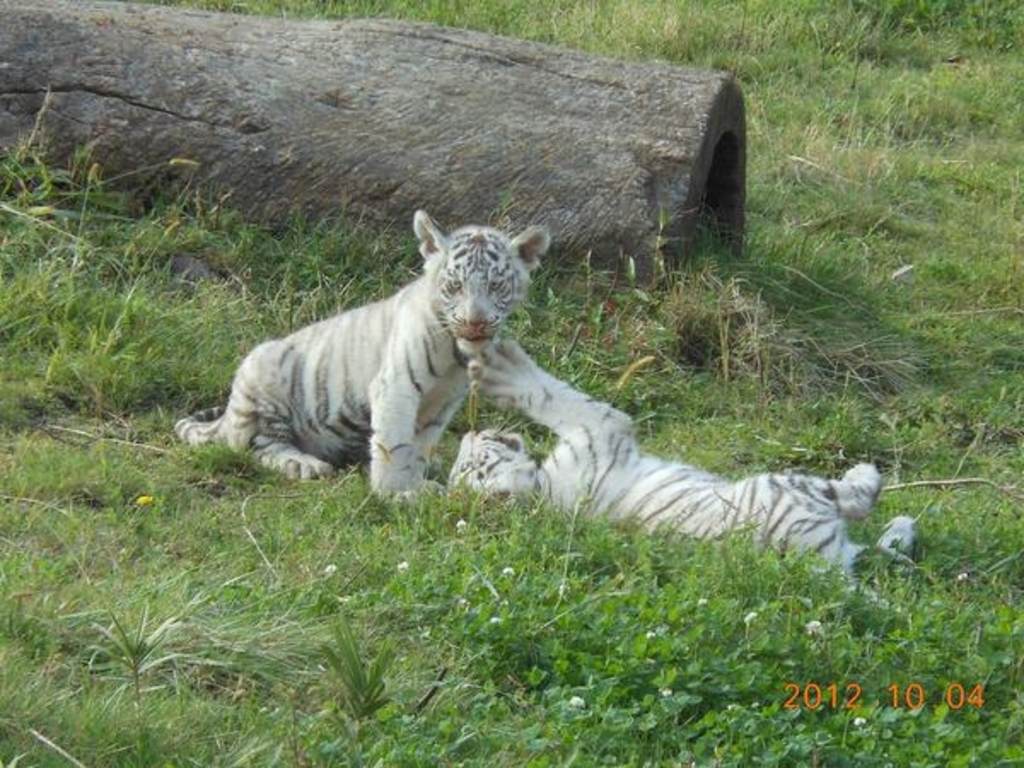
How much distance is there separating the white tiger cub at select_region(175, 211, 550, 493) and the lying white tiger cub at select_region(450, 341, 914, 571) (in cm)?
21

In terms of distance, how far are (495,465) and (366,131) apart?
272 cm

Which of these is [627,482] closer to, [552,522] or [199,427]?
[552,522]

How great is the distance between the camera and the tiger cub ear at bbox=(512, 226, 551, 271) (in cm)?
782

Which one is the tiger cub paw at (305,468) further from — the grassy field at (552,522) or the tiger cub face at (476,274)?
the tiger cub face at (476,274)

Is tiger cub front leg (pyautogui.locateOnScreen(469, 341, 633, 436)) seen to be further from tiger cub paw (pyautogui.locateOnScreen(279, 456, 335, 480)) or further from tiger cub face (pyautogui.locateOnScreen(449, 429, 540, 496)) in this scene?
tiger cub paw (pyautogui.locateOnScreen(279, 456, 335, 480))

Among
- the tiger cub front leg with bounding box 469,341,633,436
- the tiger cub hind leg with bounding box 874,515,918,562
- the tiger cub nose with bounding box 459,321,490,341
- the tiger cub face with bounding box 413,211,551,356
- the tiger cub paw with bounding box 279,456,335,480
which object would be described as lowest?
the tiger cub paw with bounding box 279,456,335,480

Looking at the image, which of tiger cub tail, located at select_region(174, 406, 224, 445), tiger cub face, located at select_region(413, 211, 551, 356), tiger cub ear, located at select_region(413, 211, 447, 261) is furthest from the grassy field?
tiger cub ear, located at select_region(413, 211, 447, 261)

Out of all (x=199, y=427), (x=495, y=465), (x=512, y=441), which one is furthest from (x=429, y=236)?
(x=199, y=427)

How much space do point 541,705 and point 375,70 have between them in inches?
211

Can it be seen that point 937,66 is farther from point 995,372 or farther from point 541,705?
point 541,705

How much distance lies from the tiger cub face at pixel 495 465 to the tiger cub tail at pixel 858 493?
1181 millimetres

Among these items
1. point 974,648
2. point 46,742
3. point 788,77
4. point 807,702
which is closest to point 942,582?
point 974,648

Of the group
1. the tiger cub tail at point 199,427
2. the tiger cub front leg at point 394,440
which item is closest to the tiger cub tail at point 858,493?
the tiger cub front leg at point 394,440

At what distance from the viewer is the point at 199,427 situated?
7.86 meters
